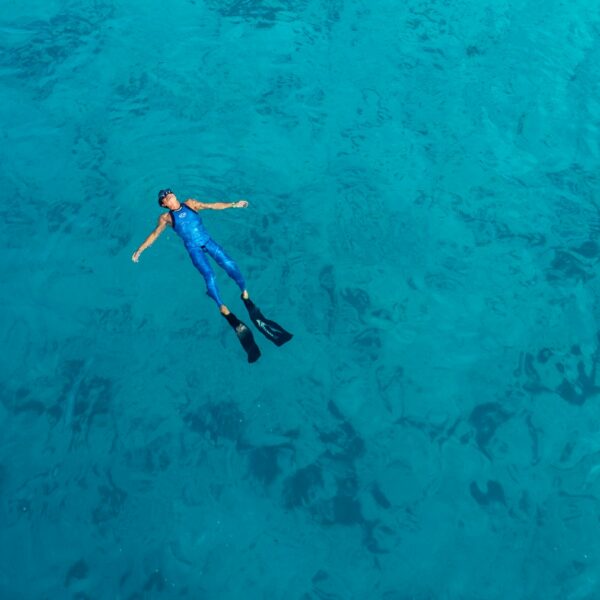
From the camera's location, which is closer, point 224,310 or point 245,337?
point 224,310

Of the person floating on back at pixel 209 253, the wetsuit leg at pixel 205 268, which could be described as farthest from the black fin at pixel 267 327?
the wetsuit leg at pixel 205 268

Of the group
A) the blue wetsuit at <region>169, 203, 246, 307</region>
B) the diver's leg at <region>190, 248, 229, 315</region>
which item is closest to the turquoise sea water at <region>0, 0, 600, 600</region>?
the diver's leg at <region>190, 248, 229, 315</region>

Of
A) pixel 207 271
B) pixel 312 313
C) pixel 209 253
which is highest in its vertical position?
pixel 209 253

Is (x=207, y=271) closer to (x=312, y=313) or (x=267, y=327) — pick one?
(x=267, y=327)

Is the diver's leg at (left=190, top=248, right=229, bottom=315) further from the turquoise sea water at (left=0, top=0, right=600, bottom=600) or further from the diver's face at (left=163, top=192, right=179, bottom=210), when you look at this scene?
the turquoise sea water at (left=0, top=0, right=600, bottom=600)

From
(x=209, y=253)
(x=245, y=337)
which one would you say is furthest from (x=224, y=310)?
(x=209, y=253)

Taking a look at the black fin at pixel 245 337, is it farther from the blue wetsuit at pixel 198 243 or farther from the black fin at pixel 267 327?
the blue wetsuit at pixel 198 243

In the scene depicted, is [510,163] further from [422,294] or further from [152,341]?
[152,341]
